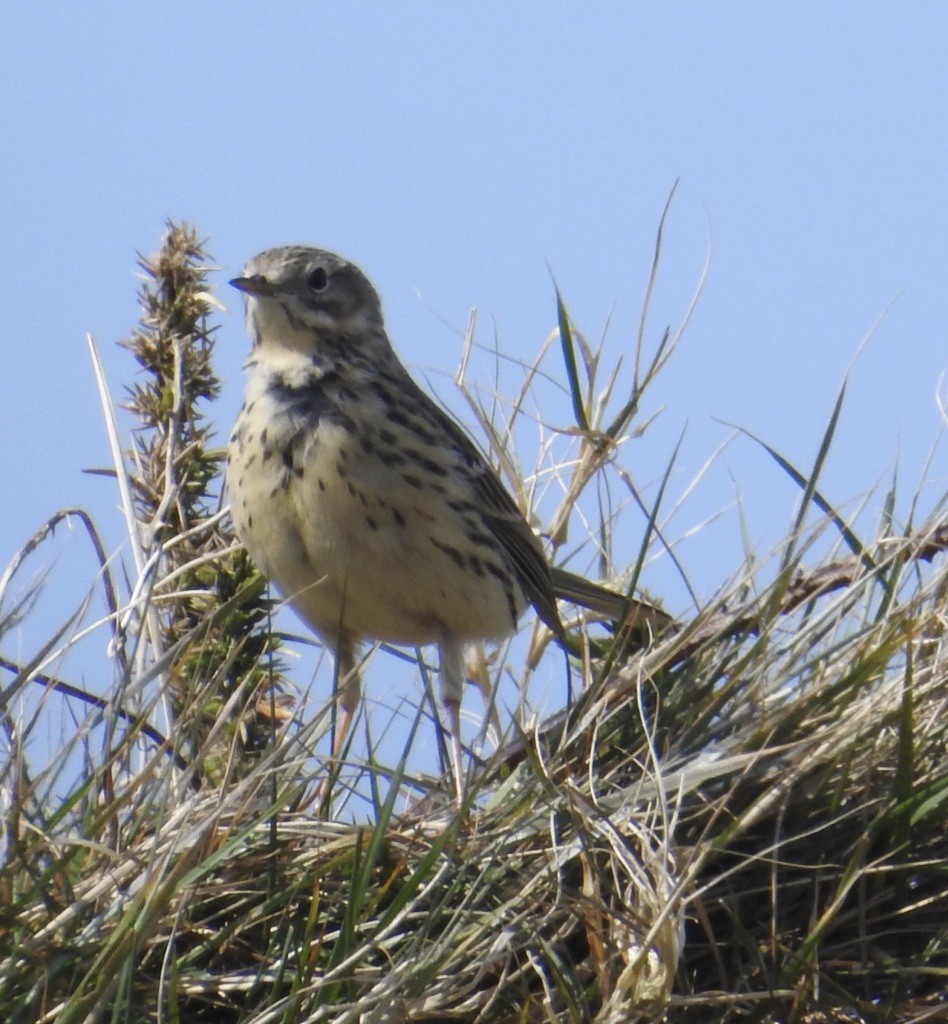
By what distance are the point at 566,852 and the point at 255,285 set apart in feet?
11.5

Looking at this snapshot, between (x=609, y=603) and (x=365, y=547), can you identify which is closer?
(x=609, y=603)

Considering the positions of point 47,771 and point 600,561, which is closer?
point 47,771

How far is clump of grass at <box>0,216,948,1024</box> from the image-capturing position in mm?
3303

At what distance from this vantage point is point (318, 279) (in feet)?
22.1

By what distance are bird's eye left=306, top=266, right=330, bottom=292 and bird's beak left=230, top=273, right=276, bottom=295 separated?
7.6 inches

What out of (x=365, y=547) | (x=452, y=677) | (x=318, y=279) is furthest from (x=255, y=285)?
(x=452, y=677)

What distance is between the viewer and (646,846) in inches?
135

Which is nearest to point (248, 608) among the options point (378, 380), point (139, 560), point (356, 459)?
point (139, 560)

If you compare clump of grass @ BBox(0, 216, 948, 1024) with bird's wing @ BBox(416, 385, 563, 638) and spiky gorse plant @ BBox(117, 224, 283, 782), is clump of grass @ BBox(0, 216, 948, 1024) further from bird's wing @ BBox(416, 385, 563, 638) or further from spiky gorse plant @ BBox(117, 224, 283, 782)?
bird's wing @ BBox(416, 385, 563, 638)

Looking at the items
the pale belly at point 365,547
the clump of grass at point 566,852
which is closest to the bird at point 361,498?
the pale belly at point 365,547

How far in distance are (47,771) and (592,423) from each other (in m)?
2.18

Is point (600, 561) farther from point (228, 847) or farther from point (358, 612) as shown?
point (228, 847)

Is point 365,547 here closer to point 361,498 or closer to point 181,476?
point 361,498

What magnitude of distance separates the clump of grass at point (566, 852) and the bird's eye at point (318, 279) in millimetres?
2526
